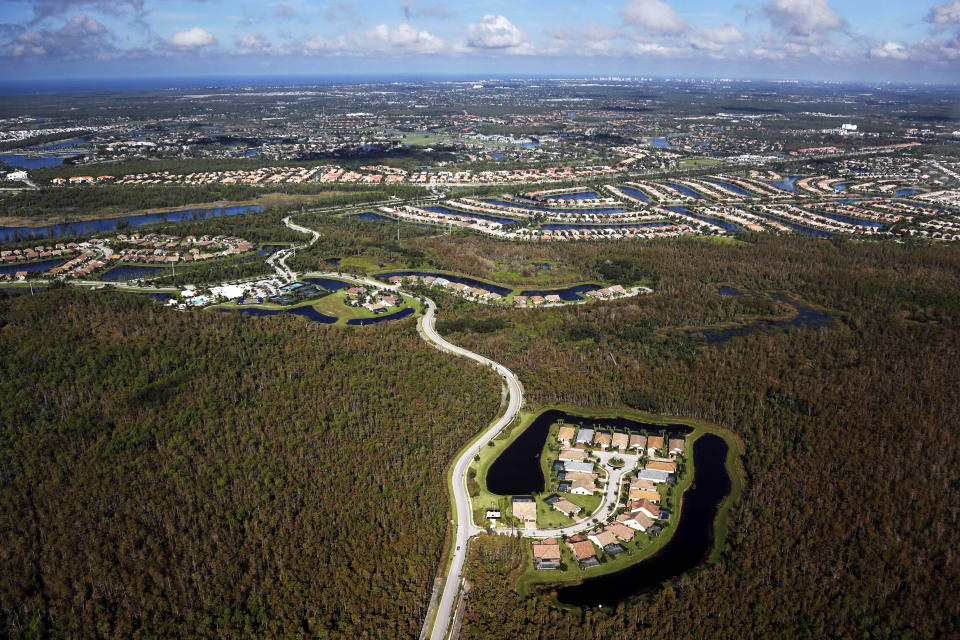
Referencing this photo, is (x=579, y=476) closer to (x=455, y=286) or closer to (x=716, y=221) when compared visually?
(x=455, y=286)

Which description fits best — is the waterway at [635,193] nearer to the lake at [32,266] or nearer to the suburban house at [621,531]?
the lake at [32,266]

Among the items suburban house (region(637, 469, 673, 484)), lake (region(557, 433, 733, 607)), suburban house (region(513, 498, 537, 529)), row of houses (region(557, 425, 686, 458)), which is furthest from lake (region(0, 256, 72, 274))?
lake (region(557, 433, 733, 607))

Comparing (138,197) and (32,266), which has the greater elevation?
(138,197)

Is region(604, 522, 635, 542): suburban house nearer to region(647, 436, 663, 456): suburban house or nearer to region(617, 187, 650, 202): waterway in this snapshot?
region(647, 436, 663, 456): suburban house

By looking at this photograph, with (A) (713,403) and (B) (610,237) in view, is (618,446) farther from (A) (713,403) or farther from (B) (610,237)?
(B) (610,237)

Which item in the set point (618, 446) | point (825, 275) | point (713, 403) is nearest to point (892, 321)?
point (825, 275)

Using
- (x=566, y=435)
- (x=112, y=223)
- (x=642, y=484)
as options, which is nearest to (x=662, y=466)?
(x=642, y=484)
